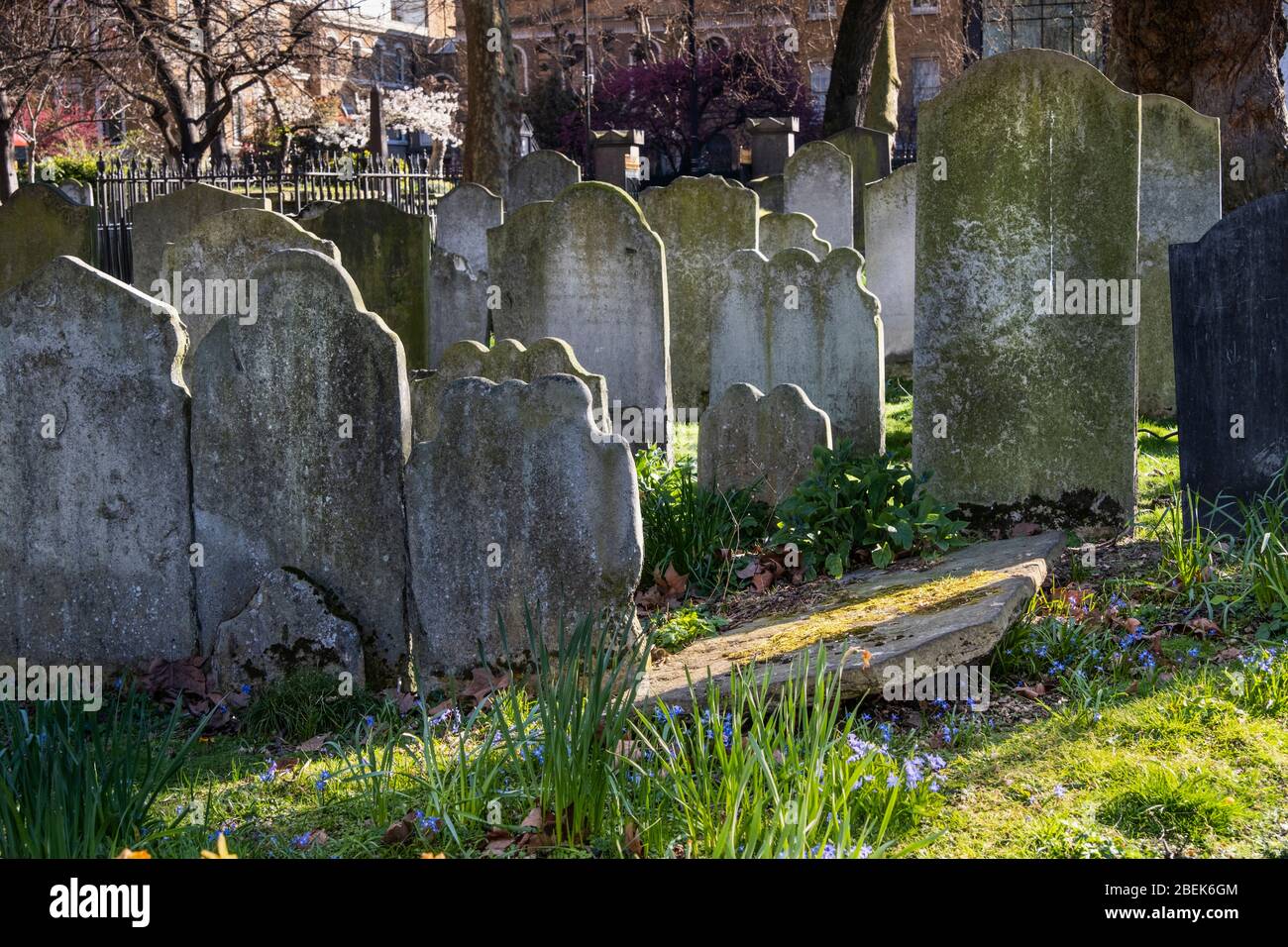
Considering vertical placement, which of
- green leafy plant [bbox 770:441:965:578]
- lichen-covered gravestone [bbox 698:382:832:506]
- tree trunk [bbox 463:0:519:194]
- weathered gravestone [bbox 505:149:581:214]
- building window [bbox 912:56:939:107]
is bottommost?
green leafy plant [bbox 770:441:965:578]

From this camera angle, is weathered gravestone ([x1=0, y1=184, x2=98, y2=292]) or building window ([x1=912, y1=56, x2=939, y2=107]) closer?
weathered gravestone ([x1=0, y1=184, x2=98, y2=292])

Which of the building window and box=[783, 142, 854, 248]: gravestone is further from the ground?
the building window

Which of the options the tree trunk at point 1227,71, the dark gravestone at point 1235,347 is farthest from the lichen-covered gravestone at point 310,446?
the tree trunk at point 1227,71

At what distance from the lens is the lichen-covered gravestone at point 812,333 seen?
8.94 m

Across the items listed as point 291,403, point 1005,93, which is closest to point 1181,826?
point 291,403

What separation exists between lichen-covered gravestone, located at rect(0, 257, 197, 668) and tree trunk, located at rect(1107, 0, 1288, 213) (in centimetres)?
900

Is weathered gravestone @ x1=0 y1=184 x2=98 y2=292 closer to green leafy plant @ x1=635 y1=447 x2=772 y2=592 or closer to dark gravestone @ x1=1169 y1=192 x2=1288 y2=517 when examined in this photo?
green leafy plant @ x1=635 y1=447 x2=772 y2=592

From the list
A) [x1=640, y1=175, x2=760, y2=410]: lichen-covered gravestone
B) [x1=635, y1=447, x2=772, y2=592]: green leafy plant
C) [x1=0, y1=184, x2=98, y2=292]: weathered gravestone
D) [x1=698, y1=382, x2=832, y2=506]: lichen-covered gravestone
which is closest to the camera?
[x1=635, y1=447, x2=772, y2=592]: green leafy plant

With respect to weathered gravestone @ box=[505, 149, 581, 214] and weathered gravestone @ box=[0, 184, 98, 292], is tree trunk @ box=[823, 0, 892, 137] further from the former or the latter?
weathered gravestone @ box=[0, 184, 98, 292]

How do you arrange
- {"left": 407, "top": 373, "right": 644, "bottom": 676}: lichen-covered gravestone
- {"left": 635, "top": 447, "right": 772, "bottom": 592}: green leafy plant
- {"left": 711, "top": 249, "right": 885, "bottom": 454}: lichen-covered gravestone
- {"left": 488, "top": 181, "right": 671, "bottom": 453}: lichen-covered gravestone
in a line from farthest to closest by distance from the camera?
1. {"left": 488, "top": 181, "right": 671, "bottom": 453}: lichen-covered gravestone
2. {"left": 711, "top": 249, "right": 885, "bottom": 454}: lichen-covered gravestone
3. {"left": 635, "top": 447, "right": 772, "bottom": 592}: green leafy plant
4. {"left": 407, "top": 373, "right": 644, "bottom": 676}: lichen-covered gravestone

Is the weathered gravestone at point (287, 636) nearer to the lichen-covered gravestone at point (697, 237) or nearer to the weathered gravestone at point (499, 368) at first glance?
the weathered gravestone at point (499, 368)

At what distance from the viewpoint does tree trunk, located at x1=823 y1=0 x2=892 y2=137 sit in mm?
19719

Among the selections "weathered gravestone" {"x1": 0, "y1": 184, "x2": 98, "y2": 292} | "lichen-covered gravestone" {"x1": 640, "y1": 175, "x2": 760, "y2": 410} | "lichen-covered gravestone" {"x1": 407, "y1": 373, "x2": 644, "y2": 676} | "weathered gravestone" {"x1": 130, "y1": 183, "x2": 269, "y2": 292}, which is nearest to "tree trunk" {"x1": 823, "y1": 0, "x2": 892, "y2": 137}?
"lichen-covered gravestone" {"x1": 640, "y1": 175, "x2": 760, "y2": 410}
